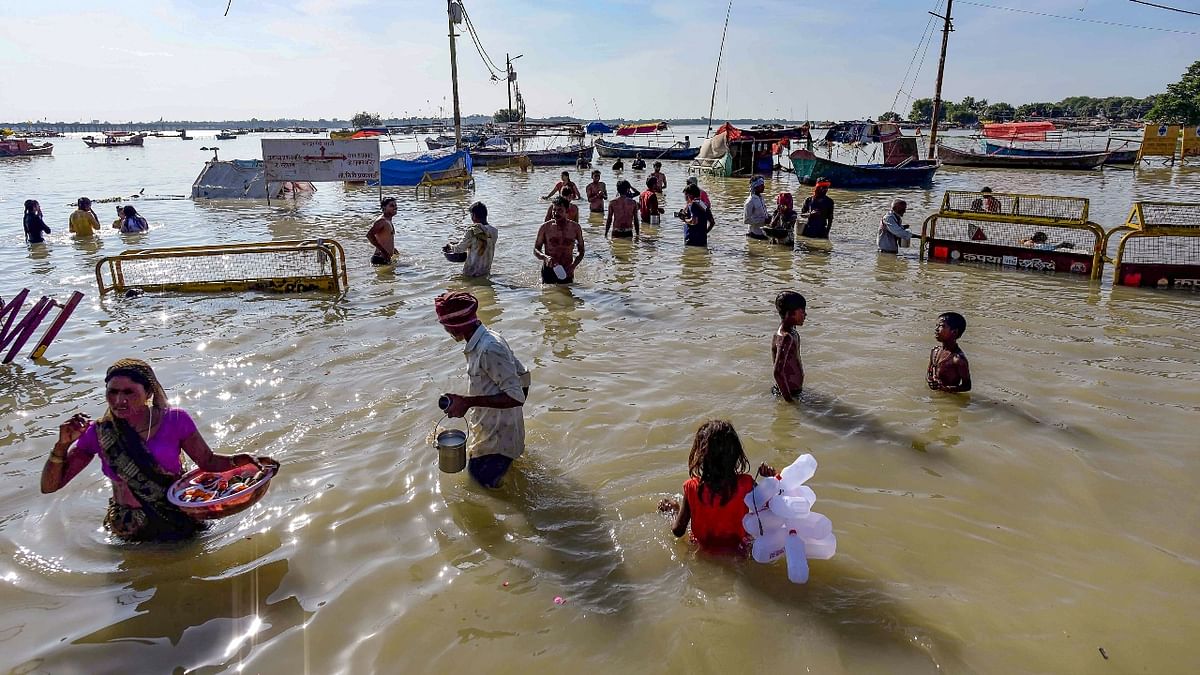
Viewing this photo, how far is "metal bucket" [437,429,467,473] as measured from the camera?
4344mm

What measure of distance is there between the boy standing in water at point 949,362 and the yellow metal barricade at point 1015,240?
623 cm

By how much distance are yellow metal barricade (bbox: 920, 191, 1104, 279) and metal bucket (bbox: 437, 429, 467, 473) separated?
10.4 m

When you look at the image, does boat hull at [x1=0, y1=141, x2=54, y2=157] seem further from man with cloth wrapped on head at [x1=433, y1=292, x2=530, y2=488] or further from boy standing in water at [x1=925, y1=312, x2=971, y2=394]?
boy standing in water at [x1=925, y1=312, x2=971, y2=394]

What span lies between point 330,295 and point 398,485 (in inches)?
244

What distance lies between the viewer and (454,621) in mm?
3496

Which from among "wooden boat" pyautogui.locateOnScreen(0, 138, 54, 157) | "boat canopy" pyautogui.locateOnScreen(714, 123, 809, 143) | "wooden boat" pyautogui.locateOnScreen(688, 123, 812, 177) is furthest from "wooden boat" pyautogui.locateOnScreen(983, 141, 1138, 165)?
"wooden boat" pyautogui.locateOnScreen(0, 138, 54, 157)

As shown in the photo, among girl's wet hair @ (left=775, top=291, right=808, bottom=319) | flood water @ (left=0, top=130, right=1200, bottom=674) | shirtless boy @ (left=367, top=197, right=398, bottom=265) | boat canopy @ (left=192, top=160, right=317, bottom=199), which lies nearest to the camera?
flood water @ (left=0, top=130, right=1200, bottom=674)

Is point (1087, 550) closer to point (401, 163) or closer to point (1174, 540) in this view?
point (1174, 540)

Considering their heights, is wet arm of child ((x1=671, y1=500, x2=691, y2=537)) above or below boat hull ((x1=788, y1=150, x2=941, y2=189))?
below

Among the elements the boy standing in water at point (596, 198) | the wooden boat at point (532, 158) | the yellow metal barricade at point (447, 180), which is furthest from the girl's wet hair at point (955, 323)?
the wooden boat at point (532, 158)

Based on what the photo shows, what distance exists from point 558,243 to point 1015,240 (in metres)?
8.84

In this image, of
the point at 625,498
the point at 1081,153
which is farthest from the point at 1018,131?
the point at 625,498

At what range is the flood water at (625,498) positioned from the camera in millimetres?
3324

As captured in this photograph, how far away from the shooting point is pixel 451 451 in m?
4.34
